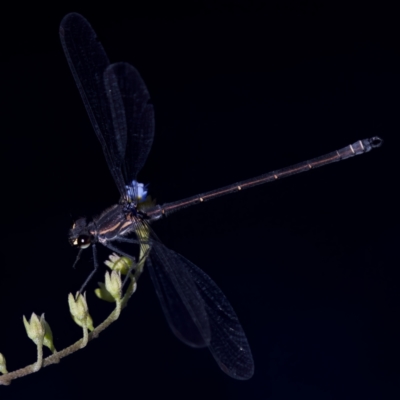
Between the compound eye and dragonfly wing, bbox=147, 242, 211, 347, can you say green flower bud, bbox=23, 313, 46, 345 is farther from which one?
the compound eye

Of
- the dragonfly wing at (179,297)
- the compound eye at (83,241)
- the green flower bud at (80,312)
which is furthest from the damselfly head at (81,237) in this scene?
the green flower bud at (80,312)

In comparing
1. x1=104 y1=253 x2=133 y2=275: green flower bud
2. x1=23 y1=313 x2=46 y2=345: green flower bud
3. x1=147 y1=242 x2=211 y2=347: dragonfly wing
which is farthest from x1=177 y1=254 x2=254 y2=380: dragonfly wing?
x1=23 y1=313 x2=46 y2=345: green flower bud

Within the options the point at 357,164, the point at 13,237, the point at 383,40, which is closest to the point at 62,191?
the point at 13,237

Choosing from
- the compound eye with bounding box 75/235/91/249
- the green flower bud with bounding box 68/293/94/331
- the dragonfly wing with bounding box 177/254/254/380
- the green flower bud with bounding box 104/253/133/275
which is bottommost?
the dragonfly wing with bounding box 177/254/254/380

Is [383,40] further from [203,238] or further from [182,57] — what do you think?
[203,238]

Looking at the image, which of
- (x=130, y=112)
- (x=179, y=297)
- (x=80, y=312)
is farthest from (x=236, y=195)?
(x=80, y=312)

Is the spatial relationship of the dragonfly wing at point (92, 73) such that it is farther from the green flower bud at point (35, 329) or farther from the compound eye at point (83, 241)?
the green flower bud at point (35, 329)
